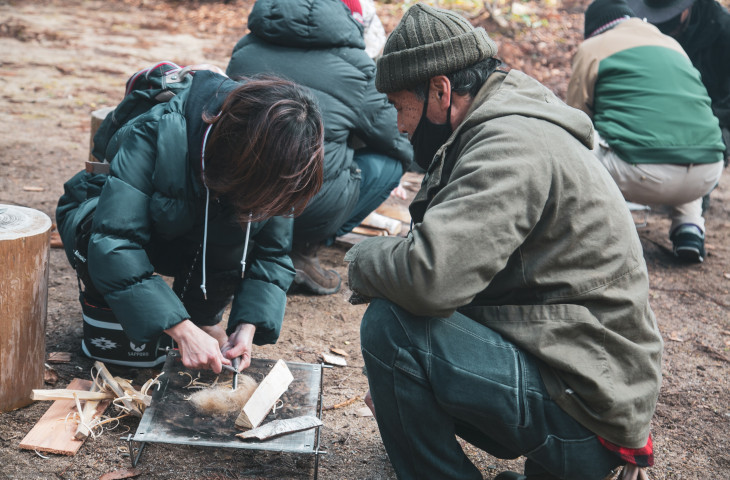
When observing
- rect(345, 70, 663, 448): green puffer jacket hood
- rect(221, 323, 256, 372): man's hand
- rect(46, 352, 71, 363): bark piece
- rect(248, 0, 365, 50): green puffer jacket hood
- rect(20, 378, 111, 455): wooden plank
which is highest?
rect(248, 0, 365, 50): green puffer jacket hood

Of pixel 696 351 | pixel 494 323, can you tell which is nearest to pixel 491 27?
pixel 696 351

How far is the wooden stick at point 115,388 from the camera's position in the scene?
2709 millimetres

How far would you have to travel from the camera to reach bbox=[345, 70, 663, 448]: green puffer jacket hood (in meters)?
1.93

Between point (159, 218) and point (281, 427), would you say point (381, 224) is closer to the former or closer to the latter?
point (159, 218)

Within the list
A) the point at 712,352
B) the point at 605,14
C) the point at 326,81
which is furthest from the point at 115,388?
the point at 605,14

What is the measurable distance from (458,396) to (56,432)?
1517 millimetres

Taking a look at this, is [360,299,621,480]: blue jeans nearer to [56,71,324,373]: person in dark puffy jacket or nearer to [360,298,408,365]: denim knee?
[360,298,408,365]: denim knee

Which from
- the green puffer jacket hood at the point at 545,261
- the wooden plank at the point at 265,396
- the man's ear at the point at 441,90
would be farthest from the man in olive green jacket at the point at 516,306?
the wooden plank at the point at 265,396

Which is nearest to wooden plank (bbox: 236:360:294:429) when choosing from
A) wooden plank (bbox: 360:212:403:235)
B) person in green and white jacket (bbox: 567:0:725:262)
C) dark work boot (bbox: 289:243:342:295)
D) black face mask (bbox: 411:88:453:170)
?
black face mask (bbox: 411:88:453:170)

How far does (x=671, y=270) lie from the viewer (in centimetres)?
498

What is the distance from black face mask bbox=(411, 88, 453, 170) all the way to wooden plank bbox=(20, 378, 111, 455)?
1.57m

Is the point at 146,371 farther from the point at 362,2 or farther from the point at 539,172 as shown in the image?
the point at 362,2

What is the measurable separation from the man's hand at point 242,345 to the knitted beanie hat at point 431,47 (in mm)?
1102

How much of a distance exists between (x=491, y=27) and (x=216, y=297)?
28.2 ft
